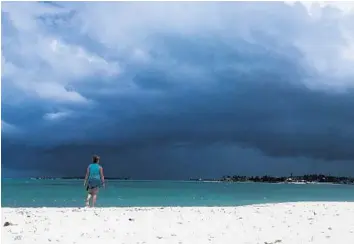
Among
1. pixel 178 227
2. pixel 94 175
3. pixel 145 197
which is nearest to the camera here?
pixel 178 227

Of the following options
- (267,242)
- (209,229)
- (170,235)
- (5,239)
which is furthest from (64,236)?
(267,242)

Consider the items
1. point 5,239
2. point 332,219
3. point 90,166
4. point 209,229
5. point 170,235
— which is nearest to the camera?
point 5,239

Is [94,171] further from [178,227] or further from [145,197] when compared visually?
[145,197]

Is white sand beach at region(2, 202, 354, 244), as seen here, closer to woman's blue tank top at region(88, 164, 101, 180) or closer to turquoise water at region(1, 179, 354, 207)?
woman's blue tank top at region(88, 164, 101, 180)

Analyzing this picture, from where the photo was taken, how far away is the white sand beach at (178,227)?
13148mm

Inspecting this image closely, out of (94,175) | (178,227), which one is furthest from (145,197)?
(178,227)

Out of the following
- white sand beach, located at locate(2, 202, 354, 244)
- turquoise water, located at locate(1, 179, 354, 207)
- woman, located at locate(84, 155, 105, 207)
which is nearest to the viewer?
white sand beach, located at locate(2, 202, 354, 244)

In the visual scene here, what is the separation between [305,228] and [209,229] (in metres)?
2.81

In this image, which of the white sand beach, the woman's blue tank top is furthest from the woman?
the white sand beach

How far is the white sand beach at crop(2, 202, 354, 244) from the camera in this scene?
518 inches

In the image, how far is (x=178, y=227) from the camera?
48.4ft

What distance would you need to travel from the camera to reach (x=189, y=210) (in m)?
18.5

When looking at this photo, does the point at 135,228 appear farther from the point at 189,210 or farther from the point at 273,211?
the point at 273,211

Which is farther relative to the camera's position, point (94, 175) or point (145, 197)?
point (145, 197)
